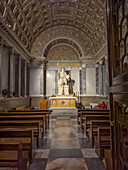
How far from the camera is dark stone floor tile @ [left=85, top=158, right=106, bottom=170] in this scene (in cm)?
365

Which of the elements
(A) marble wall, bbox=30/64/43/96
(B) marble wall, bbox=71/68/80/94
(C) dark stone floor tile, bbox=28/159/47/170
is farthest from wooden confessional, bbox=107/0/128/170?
(B) marble wall, bbox=71/68/80/94

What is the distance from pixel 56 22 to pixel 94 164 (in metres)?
17.7

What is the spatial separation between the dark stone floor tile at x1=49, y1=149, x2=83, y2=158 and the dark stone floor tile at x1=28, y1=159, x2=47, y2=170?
1.32ft

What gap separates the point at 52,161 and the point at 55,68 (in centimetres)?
1787

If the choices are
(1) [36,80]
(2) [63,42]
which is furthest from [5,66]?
(2) [63,42]

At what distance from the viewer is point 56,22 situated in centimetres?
1877

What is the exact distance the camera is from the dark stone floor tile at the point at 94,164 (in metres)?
3.65

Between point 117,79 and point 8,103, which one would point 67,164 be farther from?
point 8,103

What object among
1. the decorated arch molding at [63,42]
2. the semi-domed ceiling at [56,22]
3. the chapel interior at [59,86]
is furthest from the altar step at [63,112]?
the decorated arch molding at [63,42]

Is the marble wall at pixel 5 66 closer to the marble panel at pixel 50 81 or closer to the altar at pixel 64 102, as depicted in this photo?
the altar at pixel 64 102

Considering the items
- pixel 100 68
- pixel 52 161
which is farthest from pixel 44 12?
pixel 52 161

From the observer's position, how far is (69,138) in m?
6.32

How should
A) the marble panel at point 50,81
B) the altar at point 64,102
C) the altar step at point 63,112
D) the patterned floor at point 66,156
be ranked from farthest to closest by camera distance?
the marble panel at point 50,81 < the altar at point 64,102 < the altar step at point 63,112 < the patterned floor at point 66,156

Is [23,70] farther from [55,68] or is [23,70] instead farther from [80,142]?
[80,142]
